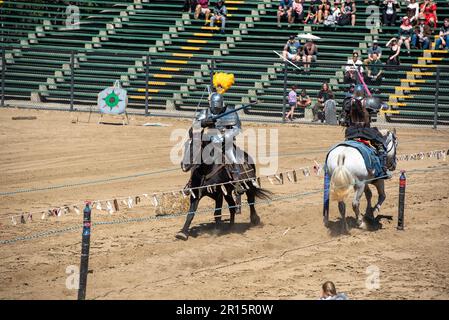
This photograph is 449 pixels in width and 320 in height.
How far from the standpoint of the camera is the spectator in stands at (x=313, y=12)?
114 feet

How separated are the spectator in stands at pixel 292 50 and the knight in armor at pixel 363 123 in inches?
614

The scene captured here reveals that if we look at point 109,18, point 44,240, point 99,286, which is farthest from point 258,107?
point 99,286

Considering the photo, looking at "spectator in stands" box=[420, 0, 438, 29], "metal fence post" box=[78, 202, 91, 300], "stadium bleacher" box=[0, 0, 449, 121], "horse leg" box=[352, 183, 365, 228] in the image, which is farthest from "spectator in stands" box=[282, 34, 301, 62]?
"metal fence post" box=[78, 202, 91, 300]

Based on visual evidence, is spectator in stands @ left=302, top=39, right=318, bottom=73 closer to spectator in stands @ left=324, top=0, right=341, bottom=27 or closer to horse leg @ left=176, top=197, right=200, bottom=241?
spectator in stands @ left=324, top=0, right=341, bottom=27

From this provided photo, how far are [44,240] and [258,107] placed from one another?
687 inches

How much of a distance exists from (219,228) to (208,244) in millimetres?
1186

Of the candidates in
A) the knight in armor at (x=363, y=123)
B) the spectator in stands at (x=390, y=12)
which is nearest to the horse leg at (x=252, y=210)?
the knight in armor at (x=363, y=123)

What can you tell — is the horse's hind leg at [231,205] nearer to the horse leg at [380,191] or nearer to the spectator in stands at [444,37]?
the horse leg at [380,191]

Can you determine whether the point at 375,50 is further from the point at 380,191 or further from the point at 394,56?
the point at 380,191

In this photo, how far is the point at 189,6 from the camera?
121 feet

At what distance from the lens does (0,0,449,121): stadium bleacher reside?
31609mm

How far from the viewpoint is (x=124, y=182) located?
Answer: 20516 mm


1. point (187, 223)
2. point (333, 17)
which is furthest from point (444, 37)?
point (187, 223)
